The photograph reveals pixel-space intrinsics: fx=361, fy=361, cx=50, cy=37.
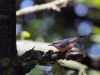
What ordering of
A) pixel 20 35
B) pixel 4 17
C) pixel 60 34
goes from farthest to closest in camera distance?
pixel 60 34, pixel 20 35, pixel 4 17

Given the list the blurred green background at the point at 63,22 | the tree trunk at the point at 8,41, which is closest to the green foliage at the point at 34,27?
the blurred green background at the point at 63,22

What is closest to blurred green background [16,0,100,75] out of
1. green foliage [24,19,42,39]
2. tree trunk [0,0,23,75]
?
green foliage [24,19,42,39]

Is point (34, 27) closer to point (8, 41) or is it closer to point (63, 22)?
point (63, 22)

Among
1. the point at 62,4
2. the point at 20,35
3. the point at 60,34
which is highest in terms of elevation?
the point at 62,4

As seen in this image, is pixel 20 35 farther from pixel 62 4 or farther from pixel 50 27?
pixel 50 27

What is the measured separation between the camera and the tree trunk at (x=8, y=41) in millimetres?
509

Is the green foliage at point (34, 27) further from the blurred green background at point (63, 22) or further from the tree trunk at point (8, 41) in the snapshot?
the tree trunk at point (8, 41)

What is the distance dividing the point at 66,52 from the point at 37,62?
68 mm

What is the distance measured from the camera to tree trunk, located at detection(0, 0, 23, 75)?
1.67ft

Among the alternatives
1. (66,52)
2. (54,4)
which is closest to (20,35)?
(54,4)

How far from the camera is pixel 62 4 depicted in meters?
1.35

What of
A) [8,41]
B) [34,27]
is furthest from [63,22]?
[8,41]

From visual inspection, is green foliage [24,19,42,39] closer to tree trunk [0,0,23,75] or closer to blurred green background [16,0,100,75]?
blurred green background [16,0,100,75]

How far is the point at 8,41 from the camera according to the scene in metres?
0.52
